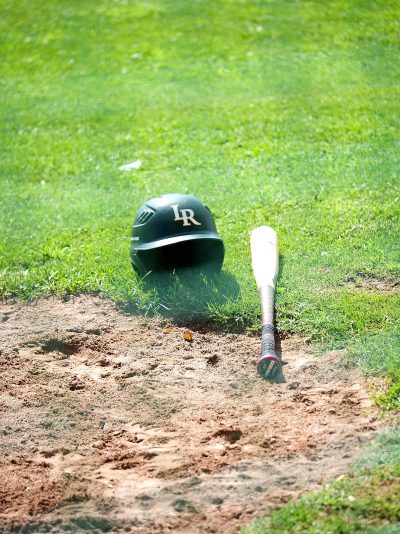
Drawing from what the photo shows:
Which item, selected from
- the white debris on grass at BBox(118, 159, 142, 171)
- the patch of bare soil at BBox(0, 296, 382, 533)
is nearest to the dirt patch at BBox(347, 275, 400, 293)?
the patch of bare soil at BBox(0, 296, 382, 533)

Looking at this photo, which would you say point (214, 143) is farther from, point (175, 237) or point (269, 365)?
point (269, 365)

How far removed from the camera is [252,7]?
14.4 meters

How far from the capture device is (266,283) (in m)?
6.29

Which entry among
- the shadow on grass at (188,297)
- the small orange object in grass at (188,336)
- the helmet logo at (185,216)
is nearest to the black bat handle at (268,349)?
the shadow on grass at (188,297)

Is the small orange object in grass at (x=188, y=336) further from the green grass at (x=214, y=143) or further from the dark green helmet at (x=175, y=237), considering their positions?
the dark green helmet at (x=175, y=237)

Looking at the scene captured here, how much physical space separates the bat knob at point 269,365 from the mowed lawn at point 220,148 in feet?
1.69

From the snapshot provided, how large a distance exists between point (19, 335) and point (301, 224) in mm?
2995

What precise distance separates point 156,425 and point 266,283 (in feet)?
5.61

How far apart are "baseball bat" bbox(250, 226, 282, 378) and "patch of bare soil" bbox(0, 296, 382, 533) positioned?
133 mm

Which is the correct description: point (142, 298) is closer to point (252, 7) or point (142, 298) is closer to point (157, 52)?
point (157, 52)

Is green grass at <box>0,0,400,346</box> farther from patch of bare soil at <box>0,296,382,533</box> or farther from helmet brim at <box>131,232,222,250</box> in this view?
patch of bare soil at <box>0,296,382,533</box>

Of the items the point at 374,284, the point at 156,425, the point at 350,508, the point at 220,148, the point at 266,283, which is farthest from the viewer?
the point at 220,148

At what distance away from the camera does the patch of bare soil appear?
424cm

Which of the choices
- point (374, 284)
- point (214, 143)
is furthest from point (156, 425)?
point (214, 143)
